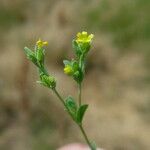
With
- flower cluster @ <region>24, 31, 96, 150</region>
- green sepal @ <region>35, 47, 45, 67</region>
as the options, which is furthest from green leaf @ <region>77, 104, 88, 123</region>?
green sepal @ <region>35, 47, 45, 67</region>

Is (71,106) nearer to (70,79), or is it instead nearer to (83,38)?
(83,38)

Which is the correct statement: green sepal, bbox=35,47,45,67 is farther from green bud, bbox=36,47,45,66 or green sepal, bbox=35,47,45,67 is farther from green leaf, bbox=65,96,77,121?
green leaf, bbox=65,96,77,121

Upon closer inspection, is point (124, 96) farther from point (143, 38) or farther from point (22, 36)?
point (22, 36)

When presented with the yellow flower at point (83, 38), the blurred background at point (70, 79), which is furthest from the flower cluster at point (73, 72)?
the blurred background at point (70, 79)

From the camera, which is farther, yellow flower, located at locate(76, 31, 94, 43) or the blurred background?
the blurred background

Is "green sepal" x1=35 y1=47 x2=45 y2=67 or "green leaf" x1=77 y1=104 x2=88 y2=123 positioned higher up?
"green sepal" x1=35 y1=47 x2=45 y2=67

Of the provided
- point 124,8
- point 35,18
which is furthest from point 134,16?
point 35,18

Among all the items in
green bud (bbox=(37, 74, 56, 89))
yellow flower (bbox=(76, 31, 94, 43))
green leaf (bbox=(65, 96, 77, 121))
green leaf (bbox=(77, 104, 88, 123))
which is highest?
yellow flower (bbox=(76, 31, 94, 43))

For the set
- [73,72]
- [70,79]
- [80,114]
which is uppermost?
[70,79]

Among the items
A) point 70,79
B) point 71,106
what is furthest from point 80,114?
point 70,79
